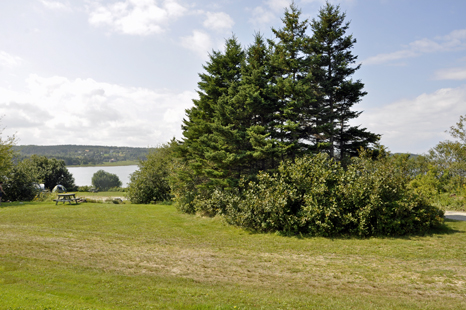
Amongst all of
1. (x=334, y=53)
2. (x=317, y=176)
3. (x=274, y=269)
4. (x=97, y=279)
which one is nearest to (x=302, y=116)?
(x=317, y=176)

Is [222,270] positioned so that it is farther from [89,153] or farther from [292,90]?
[89,153]

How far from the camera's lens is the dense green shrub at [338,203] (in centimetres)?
1375

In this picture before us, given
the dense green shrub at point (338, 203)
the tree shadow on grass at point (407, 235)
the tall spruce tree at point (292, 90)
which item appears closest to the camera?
the tree shadow on grass at point (407, 235)

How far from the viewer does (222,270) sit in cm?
905

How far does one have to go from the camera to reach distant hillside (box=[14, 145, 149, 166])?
127250 mm

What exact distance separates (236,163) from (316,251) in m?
8.65

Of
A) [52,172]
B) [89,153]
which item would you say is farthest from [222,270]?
[89,153]

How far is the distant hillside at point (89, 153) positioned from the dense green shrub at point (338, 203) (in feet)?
392

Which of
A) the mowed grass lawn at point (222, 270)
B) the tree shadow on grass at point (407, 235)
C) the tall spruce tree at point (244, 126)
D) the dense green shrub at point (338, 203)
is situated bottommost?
the mowed grass lawn at point (222, 270)

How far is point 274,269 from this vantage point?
9.29m

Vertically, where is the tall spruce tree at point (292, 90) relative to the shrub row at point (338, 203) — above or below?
above

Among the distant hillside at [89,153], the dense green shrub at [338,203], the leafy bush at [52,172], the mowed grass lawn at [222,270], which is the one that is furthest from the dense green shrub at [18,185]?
the distant hillside at [89,153]

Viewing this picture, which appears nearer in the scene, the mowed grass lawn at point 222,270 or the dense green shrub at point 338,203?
the mowed grass lawn at point 222,270

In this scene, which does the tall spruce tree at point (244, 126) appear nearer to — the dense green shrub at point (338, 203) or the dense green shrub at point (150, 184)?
the dense green shrub at point (338, 203)
